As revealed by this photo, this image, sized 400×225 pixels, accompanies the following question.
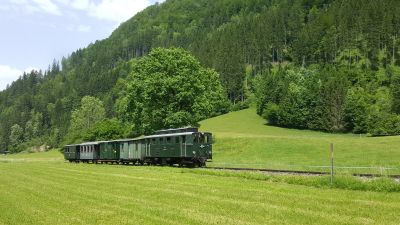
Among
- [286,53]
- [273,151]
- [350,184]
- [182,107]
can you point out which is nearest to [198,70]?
[182,107]

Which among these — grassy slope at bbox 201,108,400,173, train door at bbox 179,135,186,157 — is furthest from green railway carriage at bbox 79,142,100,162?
train door at bbox 179,135,186,157

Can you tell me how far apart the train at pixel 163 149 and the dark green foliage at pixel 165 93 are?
22.5 feet

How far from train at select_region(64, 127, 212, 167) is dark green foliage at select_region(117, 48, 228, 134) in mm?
6843

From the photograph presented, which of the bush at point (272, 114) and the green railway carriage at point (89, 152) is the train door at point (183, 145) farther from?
the bush at point (272, 114)

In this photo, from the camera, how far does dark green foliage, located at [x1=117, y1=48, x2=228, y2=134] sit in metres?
65.2

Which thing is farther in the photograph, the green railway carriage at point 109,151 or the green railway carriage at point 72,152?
the green railway carriage at point 72,152

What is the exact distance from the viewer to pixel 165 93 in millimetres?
66125

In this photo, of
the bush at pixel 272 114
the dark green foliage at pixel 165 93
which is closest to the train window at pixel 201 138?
the dark green foliage at pixel 165 93

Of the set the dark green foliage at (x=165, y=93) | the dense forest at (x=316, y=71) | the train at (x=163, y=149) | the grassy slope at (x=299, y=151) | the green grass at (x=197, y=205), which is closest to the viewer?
the green grass at (x=197, y=205)

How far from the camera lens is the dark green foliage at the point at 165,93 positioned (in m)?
65.2

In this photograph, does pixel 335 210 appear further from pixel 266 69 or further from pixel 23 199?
pixel 266 69

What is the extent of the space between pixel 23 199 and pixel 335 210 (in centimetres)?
1275

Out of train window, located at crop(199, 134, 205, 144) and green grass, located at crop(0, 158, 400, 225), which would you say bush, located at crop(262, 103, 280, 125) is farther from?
green grass, located at crop(0, 158, 400, 225)

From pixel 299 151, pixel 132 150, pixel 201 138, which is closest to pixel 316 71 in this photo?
pixel 299 151
